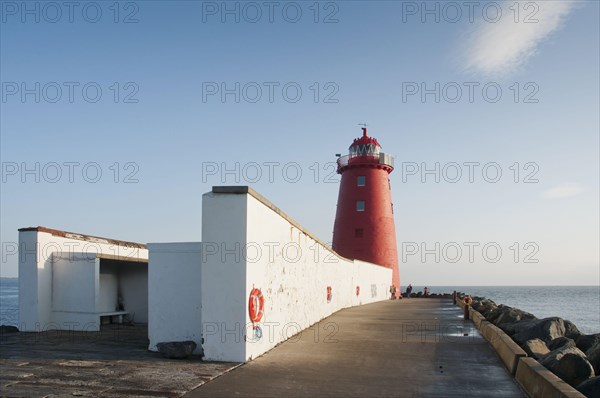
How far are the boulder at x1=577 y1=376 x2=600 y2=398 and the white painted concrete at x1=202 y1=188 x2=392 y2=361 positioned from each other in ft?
18.6

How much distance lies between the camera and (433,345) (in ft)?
42.6

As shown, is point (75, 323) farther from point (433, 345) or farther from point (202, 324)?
point (433, 345)

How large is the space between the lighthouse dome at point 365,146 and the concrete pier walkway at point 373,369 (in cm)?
2380

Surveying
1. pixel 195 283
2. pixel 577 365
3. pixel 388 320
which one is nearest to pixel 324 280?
pixel 388 320

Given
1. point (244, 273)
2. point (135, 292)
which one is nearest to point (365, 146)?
point (135, 292)

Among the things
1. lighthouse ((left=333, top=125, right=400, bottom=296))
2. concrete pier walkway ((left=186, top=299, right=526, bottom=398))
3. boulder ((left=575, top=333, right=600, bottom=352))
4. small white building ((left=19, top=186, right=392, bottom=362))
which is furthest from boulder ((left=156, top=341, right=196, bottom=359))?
lighthouse ((left=333, top=125, right=400, bottom=296))

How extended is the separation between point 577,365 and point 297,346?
19.9 ft

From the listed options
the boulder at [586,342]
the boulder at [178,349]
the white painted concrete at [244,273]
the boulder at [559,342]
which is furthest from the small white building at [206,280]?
the boulder at [586,342]

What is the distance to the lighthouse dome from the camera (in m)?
38.1

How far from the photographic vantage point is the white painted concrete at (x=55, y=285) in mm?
15547

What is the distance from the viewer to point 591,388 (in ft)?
23.8

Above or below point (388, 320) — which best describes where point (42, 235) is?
above

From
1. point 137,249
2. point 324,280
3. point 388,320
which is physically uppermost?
point 137,249

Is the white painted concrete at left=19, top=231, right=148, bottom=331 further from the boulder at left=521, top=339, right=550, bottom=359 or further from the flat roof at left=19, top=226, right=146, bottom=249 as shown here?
the boulder at left=521, top=339, right=550, bottom=359
